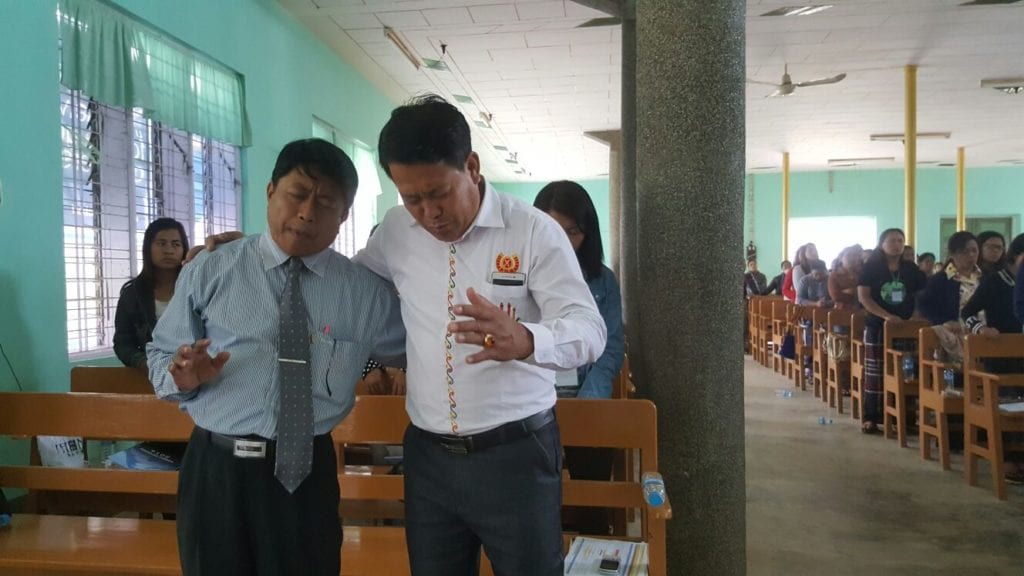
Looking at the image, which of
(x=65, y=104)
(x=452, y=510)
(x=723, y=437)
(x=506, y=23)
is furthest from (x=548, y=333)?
(x=506, y=23)

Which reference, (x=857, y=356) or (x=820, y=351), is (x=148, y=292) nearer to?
(x=857, y=356)

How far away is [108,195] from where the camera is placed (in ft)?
14.5

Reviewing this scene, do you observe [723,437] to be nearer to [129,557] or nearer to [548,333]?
[548,333]

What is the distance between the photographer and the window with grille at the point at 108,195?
4.09m

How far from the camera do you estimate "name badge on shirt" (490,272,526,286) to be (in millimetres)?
1373

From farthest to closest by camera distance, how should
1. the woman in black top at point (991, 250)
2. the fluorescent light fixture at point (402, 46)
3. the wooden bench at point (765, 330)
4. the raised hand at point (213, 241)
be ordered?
1. the wooden bench at point (765, 330)
2. the fluorescent light fixture at point (402, 46)
3. the woman in black top at point (991, 250)
4. the raised hand at point (213, 241)

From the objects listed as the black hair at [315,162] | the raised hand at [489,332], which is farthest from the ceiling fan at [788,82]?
the raised hand at [489,332]

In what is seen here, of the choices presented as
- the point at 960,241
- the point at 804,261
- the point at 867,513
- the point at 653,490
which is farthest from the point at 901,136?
the point at 653,490

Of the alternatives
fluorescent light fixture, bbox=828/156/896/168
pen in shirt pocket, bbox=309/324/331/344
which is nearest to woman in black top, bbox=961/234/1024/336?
pen in shirt pocket, bbox=309/324/331/344

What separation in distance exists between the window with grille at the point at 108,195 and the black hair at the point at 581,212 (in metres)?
2.94

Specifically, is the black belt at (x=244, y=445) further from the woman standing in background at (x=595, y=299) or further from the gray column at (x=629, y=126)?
the gray column at (x=629, y=126)

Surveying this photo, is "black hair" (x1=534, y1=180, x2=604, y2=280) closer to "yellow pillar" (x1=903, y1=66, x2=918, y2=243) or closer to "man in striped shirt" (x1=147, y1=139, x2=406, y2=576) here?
"man in striped shirt" (x1=147, y1=139, x2=406, y2=576)

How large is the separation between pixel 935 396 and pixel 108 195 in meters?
5.60

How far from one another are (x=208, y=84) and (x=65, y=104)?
1.38 metres
